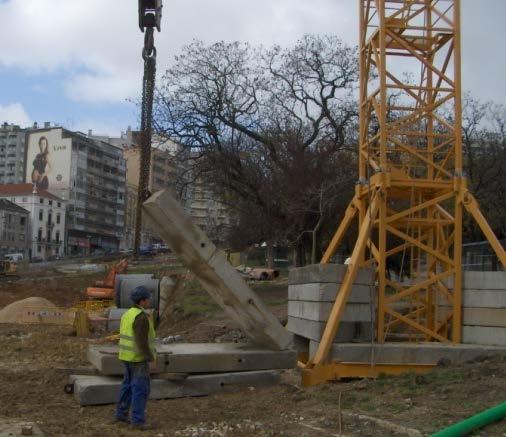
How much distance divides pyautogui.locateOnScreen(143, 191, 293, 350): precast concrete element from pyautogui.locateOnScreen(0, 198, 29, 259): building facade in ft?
343

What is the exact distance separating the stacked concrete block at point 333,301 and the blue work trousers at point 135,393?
464cm

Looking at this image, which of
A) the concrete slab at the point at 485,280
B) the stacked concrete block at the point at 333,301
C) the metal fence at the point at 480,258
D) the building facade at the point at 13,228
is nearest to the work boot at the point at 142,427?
the stacked concrete block at the point at 333,301

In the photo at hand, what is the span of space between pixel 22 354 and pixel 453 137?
10317mm

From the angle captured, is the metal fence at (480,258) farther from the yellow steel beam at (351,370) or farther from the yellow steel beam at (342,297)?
the yellow steel beam at (351,370)

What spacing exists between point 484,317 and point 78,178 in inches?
4747

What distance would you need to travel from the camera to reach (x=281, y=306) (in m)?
23.5

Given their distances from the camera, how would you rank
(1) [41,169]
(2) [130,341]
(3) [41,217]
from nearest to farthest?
(2) [130,341], (3) [41,217], (1) [41,169]

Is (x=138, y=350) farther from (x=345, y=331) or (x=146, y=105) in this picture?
(x=345, y=331)

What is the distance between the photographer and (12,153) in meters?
145

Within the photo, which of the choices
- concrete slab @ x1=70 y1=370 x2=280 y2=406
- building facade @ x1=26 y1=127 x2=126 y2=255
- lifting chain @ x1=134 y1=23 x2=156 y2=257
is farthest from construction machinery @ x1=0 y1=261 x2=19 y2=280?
building facade @ x1=26 y1=127 x2=126 y2=255

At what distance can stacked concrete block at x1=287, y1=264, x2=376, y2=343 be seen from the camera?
38.8 ft

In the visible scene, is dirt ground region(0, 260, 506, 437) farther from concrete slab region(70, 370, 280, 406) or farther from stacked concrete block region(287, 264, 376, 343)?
stacked concrete block region(287, 264, 376, 343)

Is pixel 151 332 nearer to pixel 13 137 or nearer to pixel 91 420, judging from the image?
pixel 91 420

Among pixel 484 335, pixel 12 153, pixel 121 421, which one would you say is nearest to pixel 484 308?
pixel 484 335
